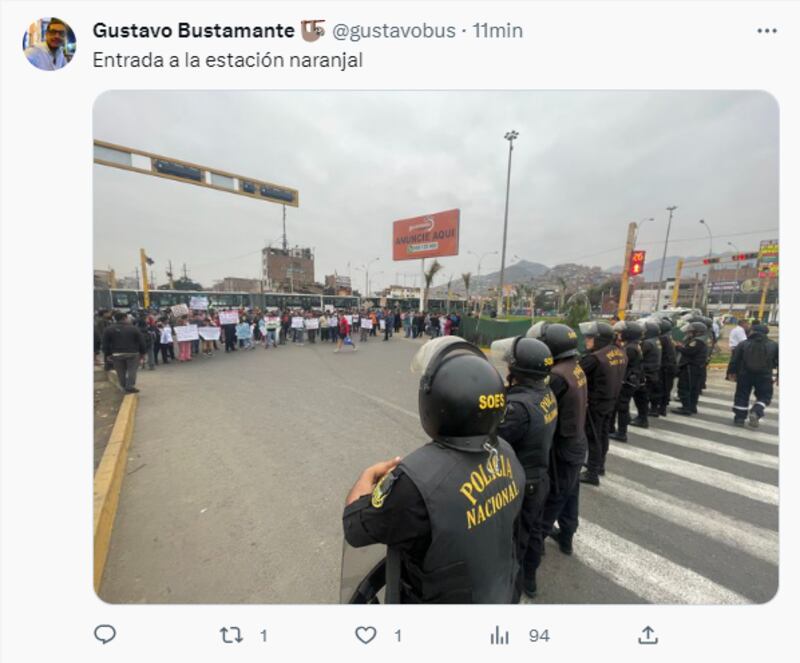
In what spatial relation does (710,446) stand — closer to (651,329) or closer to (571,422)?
(651,329)

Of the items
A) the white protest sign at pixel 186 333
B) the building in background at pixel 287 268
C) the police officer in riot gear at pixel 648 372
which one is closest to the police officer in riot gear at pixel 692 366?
the police officer in riot gear at pixel 648 372

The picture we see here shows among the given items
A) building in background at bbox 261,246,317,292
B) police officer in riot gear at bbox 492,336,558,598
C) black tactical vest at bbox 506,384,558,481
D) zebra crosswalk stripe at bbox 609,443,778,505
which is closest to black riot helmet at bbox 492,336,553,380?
police officer in riot gear at bbox 492,336,558,598

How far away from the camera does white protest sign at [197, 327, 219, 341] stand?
11.0 metres

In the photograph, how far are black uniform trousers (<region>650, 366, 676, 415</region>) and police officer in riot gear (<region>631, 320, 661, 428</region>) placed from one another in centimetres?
14

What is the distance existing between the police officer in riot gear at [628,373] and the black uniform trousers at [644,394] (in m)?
0.30

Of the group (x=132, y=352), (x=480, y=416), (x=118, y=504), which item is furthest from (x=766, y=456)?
(x=132, y=352)

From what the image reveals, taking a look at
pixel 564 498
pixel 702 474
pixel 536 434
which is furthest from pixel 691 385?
pixel 536 434

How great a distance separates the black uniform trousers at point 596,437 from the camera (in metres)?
3.43

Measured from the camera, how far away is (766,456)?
427 centimetres

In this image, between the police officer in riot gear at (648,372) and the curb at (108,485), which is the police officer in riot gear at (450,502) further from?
the police officer in riot gear at (648,372)

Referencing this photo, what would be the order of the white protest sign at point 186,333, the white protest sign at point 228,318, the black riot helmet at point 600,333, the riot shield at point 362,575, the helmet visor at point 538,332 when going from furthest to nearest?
1. the white protest sign at point 228,318
2. the white protest sign at point 186,333
3. the black riot helmet at point 600,333
4. the helmet visor at point 538,332
5. the riot shield at point 362,575

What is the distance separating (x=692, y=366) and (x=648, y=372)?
1457 mm

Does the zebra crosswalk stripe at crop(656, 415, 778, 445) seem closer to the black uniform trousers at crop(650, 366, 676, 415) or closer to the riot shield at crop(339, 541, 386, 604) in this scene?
the black uniform trousers at crop(650, 366, 676, 415)

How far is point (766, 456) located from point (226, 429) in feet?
25.6
